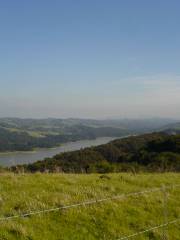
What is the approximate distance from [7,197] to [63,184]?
10.5 feet

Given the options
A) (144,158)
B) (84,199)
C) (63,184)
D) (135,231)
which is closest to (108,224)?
(135,231)

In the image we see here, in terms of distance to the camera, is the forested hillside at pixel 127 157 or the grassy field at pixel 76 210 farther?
the forested hillside at pixel 127 157

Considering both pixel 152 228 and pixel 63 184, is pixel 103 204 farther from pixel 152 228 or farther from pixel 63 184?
pixel 63 184

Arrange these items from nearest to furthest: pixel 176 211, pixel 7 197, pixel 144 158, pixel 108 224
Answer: pixel 108 224 < pixel 7 197 < pixel 176 211 < pixel 144 158

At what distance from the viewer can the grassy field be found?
8.81m

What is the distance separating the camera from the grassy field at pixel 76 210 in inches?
347

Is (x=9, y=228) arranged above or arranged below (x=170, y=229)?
above

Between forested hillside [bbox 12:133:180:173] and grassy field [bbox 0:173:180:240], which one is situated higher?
grassy field [bbox 0:173:180:240]

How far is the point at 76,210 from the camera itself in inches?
403

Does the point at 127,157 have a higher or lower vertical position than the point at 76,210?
lower

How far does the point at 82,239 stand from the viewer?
874 cm

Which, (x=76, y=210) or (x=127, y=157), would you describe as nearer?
(x=76, y=210)

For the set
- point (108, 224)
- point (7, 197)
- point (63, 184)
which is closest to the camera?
point (108, 224)

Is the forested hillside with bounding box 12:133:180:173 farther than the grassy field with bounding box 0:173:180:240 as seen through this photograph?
Yes
